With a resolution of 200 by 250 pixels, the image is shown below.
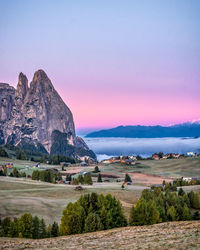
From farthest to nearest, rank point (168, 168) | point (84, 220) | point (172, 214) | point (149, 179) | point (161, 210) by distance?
1. point (168, 168)
2. point (149, 179)
3. point (172, 214)
4. point (161, 210)
5. point (84, 220)

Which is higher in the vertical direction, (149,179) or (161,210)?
(161,210)

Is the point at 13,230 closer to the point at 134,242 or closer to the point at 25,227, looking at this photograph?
the point at 25,227

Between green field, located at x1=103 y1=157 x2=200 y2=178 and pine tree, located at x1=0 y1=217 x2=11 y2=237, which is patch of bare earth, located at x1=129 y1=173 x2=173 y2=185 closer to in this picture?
green field, located at x1=103 y1=157 x2=200 y2=178

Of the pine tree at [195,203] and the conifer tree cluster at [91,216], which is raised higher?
the conifer tree cluster at [91,216]

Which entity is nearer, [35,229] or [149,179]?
[35,229]

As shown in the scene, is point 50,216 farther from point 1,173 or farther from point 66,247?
point 1,173

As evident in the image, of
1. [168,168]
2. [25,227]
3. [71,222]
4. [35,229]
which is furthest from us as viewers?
[168,168]

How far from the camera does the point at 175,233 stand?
27.5m

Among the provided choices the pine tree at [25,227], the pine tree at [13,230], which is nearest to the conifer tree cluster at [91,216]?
the pine tree at [25,227]

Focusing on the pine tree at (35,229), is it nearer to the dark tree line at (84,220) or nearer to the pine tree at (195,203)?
the dark tree line at (84,220)

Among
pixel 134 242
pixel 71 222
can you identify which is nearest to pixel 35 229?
pixel 71 222

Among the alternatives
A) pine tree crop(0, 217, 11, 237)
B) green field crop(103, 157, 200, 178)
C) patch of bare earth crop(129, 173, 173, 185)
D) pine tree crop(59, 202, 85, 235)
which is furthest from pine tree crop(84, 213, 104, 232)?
green field crop(103, 157, 200, 178)

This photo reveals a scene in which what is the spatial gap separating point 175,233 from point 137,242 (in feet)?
15.7

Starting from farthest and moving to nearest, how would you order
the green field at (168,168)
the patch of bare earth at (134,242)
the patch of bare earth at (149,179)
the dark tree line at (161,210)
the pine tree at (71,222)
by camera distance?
1. the green field at (168,168)
2. the patch of bare earth at (149,179)
3. the dark tree line at (161,210)
4. the pine tree at (71,222)
5. the patch of bare earth at (134,242)
